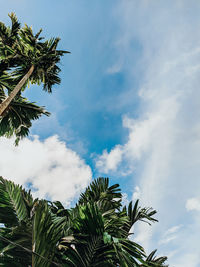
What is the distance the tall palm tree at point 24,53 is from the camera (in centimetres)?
673

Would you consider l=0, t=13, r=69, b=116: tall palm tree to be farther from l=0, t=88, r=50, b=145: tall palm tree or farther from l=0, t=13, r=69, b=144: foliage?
l=0, t=88, r=50, b=145: tall palm tree

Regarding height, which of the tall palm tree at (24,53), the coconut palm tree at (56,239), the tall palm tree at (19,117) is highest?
the tall palm tree at (24,53)

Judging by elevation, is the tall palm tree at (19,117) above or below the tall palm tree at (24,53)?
below

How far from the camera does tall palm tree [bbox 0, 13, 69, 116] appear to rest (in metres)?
6.73

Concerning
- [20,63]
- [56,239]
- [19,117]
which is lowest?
[56,239]

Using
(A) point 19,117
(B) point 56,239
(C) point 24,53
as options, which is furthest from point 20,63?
(B) point 56,239

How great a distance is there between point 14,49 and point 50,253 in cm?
742

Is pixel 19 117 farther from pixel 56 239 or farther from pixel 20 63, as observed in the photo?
pixel 56 239

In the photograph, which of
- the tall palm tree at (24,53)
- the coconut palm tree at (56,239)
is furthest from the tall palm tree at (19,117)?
the coconut palm tree at (56,239)

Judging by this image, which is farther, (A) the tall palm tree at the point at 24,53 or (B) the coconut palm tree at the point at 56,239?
(A) the tall palm tree at the point at 24,53

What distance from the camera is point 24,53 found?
22.2 feet

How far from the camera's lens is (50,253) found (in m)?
2.45

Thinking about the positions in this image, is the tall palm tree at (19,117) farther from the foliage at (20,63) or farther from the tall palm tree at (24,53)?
the tall palm tree at (24,53)

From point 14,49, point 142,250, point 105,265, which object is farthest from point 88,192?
point 14,49
